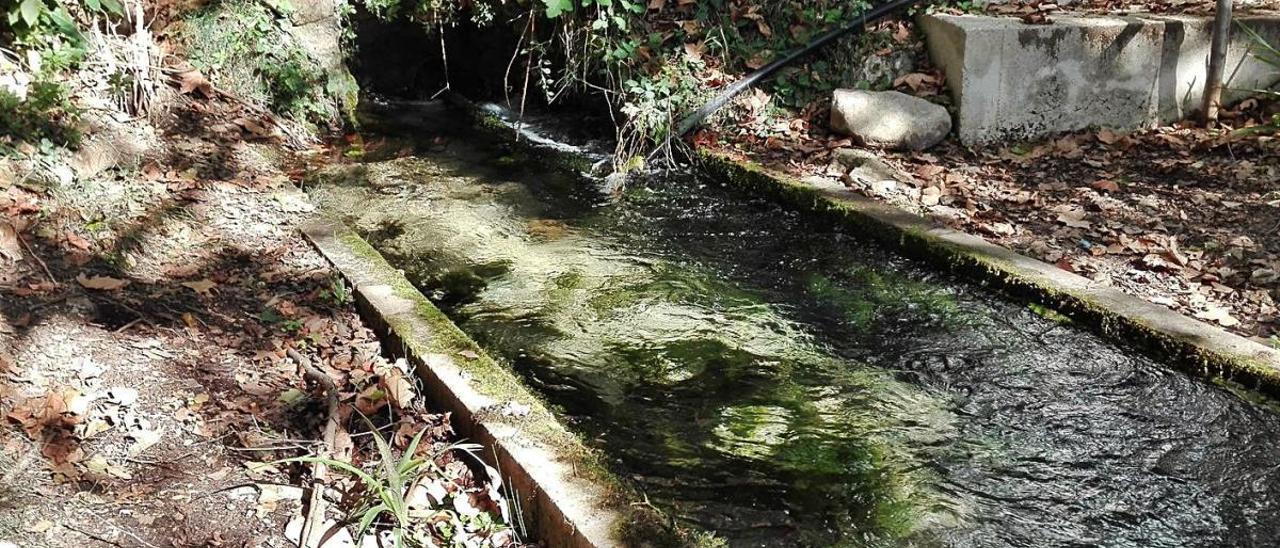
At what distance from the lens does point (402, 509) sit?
113 inches

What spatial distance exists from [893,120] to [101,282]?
15.7 ft

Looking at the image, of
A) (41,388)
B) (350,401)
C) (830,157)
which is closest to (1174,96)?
(830,157)

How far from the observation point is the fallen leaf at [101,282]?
4.04 m

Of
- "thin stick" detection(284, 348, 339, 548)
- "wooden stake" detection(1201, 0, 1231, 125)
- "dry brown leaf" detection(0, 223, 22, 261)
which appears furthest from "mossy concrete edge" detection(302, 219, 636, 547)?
"wooden stake" detection(1201, 0, 1231, 125)

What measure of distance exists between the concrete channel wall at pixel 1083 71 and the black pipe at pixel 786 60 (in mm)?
485

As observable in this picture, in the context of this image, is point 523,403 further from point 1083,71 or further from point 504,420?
point 1083,71

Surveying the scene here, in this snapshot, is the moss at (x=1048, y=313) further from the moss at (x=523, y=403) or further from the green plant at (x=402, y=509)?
the green plant at (x=402, y=509)

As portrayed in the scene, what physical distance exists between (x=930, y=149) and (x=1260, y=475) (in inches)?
148

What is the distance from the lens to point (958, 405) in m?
3.81

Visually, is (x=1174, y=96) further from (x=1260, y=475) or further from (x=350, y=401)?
(x=350, y=401)

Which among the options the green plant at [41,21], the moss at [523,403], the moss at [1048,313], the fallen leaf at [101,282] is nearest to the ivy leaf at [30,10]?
the green plant at [41,21]

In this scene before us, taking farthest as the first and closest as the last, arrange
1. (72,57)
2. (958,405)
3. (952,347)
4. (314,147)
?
(314,147)
(72,57)
(952,347)
(958,405)

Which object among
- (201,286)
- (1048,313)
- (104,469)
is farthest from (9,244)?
(1048,313)

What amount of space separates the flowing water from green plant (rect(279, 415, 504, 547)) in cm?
63
